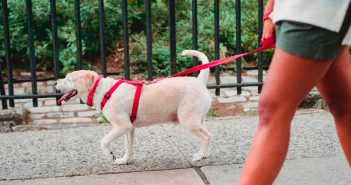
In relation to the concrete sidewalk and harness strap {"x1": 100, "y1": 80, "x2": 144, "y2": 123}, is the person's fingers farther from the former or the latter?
harness strap {"x1": 100, "y1": 80, "x2": 144, "y2": 123}

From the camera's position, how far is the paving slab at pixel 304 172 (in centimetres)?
365

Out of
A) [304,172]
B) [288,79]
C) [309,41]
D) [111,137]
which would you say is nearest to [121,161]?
[111,137]

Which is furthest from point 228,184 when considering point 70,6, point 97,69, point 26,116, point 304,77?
point 70,6

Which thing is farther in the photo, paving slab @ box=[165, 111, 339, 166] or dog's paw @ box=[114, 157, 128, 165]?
paving slab @ box=[165, 111, 339, 166]

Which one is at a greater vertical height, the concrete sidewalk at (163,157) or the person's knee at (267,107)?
the person's knee at (267,107)

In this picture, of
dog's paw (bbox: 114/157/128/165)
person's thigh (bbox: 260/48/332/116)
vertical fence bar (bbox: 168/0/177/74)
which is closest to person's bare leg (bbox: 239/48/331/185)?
person's thigh (bbox: 260/48/332/116)

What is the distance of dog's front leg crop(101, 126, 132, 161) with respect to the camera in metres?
3.86

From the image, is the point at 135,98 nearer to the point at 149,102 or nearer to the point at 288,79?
the point at 149,102

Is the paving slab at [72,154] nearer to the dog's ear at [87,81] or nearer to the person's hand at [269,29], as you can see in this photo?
the dog's ear at [87,81]

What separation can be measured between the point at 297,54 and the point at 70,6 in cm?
520

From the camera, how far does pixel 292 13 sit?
2.42 meters

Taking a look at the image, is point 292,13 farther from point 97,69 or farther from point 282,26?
point 97,69

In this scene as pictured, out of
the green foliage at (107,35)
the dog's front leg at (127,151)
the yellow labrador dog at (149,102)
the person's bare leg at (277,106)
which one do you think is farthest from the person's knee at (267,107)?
the green foliage at (107,35)

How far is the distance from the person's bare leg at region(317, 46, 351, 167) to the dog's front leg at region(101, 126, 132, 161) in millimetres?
1412
